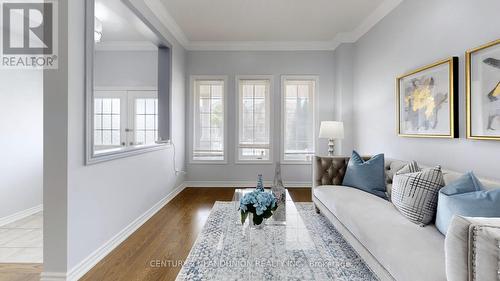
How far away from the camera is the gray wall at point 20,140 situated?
335 centimetres

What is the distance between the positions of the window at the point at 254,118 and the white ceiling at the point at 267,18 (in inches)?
36.6

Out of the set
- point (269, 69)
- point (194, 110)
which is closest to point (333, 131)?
point (269, 69)

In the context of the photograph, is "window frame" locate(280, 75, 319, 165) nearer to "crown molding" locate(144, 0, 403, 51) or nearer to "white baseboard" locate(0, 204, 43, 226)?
"crown molding" locate(144, 0, 403, 51)

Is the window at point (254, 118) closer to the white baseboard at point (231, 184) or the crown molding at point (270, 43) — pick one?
the white baseboard at point (231, 184)

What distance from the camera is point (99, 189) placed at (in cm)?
241

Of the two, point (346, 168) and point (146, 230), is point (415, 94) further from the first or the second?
point (146, 230)

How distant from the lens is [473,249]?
106 centimetres

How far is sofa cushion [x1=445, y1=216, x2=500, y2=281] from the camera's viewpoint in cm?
101

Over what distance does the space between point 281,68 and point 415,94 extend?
277 cm

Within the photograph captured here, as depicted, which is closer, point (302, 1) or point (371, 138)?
point (302, 1)

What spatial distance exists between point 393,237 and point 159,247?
209 cm

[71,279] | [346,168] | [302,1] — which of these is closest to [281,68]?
[302,1]

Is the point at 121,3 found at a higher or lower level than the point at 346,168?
higher

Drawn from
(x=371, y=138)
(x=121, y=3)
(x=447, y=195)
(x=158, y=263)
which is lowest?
(x=158, y=263)
